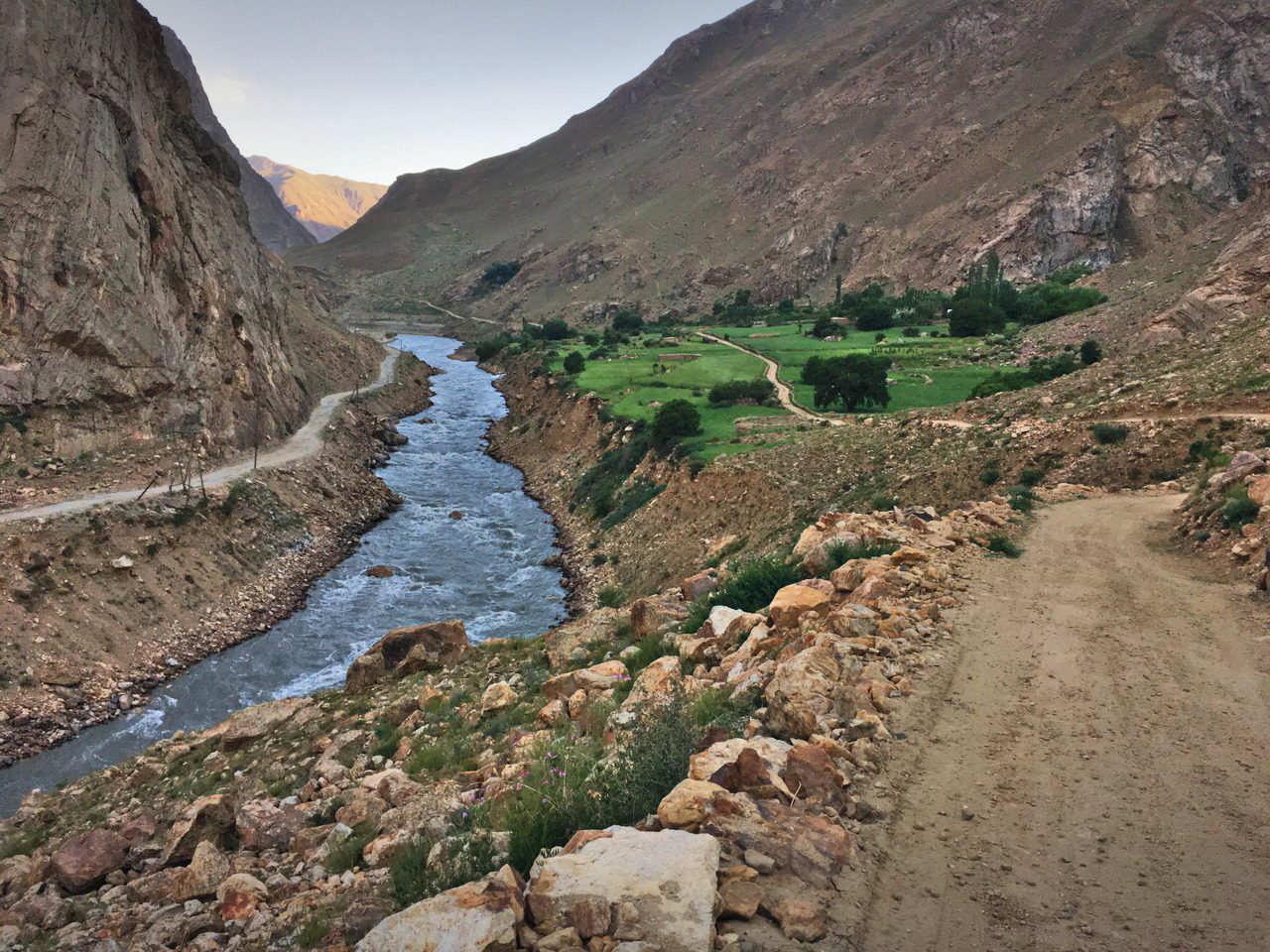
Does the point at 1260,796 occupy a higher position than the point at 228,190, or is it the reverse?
the point at 228,190

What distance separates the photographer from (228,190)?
46.4 m

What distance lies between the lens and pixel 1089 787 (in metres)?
5.30

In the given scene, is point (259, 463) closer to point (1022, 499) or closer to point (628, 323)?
point (1022, 499)

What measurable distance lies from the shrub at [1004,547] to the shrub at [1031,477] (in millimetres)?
5898

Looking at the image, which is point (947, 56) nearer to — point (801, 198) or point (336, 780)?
point (801, 198)

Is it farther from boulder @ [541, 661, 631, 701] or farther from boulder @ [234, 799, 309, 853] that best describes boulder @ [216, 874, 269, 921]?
boulder @ [541, 661, 631, 701]

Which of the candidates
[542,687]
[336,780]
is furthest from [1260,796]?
[336,780]

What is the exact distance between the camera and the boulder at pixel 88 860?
26.6 ft

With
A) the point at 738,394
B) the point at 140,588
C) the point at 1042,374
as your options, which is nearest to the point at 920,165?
the point at 738,394

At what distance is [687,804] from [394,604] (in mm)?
21683

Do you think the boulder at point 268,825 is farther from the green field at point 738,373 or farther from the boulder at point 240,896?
the green field at point 738,373

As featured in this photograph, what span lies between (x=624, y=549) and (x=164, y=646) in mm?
14401

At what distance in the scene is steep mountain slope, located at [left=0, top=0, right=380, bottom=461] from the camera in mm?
26547

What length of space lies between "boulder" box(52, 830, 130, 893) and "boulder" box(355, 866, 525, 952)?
634cm
